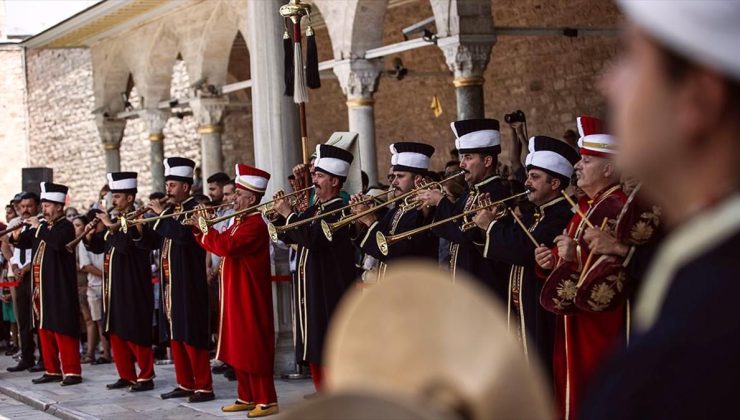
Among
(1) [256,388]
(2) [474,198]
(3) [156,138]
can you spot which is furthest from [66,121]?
(2) [474,198]

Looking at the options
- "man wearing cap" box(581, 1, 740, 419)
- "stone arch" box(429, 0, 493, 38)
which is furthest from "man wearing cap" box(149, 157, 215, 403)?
"man wearing cap" box(581, 1, 740, 419)

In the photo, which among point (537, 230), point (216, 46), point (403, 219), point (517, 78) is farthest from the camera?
point (216, 46)

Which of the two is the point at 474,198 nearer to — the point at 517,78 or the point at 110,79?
the point at 517,78

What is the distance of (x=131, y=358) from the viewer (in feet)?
33.3

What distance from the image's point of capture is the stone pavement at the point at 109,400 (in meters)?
8.61

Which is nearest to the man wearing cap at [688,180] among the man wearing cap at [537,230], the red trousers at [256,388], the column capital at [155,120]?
the man wearing cap at [537,230]

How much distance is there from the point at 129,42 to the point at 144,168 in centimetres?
515

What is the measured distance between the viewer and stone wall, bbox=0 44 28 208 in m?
30.7

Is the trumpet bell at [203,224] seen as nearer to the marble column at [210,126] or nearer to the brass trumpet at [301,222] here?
the brass trumpet at [301,222]

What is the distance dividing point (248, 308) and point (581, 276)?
11.6 feet

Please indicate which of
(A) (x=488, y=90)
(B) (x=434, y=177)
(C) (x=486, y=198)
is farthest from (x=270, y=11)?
(A) (x=488, y=90)

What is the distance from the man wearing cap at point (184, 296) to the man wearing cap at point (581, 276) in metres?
3.94

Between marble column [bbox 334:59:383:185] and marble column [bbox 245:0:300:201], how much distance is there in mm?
4960

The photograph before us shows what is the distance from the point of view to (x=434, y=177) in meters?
8.72
